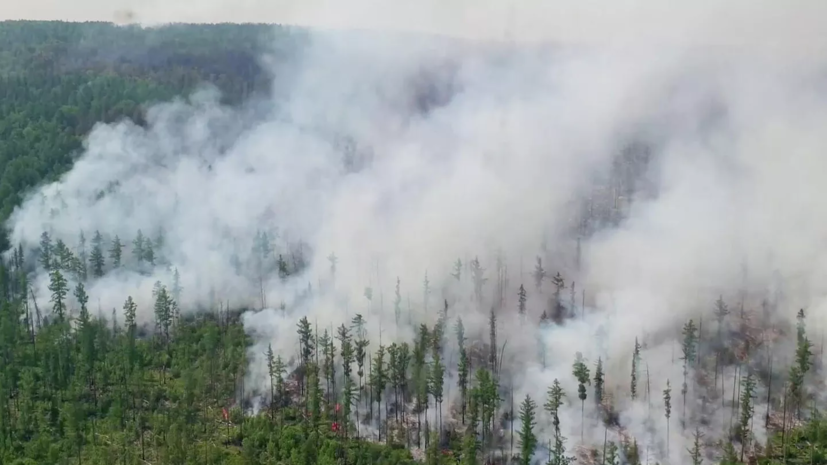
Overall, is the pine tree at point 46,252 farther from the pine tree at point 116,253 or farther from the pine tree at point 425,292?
the pine tree at point 425,292

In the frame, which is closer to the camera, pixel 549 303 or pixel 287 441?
pixel 287 441

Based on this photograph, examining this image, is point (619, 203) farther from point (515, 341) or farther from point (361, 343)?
point (361, 343)

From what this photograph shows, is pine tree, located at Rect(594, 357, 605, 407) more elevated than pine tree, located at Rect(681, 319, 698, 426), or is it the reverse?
pine tree, located at Rect(681, 319, 698, 426)

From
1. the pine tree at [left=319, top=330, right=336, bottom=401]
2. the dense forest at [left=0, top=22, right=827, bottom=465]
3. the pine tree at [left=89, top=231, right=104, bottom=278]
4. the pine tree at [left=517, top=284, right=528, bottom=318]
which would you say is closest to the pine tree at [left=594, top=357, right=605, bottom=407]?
the dense forest at [left=0, top=22, right=827, bottom=465]

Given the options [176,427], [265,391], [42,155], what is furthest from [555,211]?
[42,155]

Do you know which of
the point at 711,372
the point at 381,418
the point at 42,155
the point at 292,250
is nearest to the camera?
the point at 381,418

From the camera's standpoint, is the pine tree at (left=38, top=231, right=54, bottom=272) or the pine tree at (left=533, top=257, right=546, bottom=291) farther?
the pine tree at (left=38, top=231, right=54, bottom=272)

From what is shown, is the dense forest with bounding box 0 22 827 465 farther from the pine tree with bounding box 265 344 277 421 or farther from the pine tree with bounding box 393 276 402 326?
the pine tree with bounding box 393 276 402 326

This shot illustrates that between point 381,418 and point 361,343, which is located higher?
point 361,343

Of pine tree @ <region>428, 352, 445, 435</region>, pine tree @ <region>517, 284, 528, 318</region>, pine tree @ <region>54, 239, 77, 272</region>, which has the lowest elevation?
pine tree @ <region>428, 352, 445, 435</region>
